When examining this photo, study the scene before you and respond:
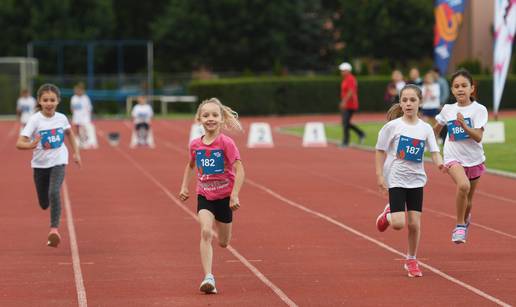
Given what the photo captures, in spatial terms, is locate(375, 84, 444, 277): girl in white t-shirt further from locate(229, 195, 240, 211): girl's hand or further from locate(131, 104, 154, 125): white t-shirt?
locate(131, 104, 154, 125): white t-shirt

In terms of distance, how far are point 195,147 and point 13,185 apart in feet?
37.0

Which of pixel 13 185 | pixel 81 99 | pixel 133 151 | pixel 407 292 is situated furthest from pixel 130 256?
pixel 81 99

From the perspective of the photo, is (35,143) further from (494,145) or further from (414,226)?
(494,145)

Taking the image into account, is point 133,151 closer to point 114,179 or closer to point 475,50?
point 114,179

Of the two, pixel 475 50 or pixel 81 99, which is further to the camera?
pixel 475 50

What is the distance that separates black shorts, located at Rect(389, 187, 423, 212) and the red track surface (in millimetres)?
542

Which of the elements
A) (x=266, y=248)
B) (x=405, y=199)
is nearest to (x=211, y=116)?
(x=405, y=199)

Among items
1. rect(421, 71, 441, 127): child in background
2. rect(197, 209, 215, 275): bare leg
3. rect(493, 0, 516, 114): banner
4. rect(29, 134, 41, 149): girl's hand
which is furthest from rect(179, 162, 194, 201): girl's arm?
rect(493, 0, 516, 114): banner

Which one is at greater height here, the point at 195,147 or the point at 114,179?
the point at 195,147

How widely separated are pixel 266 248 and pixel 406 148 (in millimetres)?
2312

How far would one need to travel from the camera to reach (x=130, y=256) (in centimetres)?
1170

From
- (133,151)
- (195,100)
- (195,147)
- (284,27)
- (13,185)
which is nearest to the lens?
(195,147)

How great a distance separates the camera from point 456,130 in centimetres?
1196

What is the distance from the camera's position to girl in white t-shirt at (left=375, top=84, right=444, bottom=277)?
10367 mm
